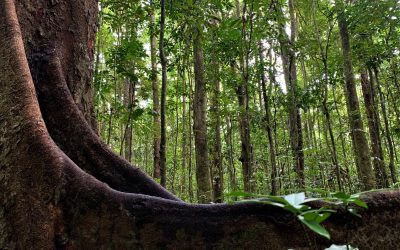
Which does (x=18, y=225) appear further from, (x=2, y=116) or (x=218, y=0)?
(x=218, y=0)

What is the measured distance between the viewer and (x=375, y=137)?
8922 millimetres

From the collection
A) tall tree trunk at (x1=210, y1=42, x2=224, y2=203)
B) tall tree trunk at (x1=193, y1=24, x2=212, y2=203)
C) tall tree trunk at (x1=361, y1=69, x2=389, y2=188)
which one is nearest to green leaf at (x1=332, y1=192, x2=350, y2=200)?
tall tree trunk at (x1=193, y1=24, x2=212, y2=203)

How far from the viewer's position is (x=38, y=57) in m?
2.39

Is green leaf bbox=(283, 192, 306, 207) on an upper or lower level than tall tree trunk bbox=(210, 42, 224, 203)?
lower

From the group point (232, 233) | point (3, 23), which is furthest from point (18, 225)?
point (3, 23)

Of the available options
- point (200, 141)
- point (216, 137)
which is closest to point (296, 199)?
point (200, 141)

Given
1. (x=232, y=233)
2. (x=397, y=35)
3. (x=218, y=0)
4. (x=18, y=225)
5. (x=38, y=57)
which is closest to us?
(x=232, y=233)

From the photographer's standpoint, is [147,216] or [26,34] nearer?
[147,216]

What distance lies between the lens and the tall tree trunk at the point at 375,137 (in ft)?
26.1

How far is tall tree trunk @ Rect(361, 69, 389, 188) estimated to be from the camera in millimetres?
7961

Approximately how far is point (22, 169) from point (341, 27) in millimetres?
7743

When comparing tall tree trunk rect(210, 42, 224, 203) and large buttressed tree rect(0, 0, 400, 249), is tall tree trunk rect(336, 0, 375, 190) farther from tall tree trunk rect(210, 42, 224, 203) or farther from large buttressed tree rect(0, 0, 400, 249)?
large buttressed tree rect(0, 0, 400, 249)

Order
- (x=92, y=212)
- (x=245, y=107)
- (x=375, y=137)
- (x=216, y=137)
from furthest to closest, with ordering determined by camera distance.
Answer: (x=216, y=137) → (x=375, y=137) → (x=245, y=107) → (x=92, y=212)

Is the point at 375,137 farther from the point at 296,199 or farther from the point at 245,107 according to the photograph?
the point at 296,199
